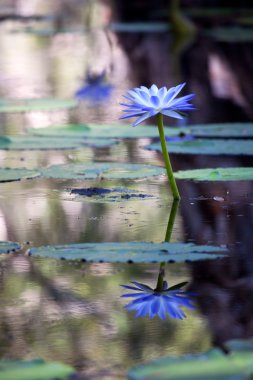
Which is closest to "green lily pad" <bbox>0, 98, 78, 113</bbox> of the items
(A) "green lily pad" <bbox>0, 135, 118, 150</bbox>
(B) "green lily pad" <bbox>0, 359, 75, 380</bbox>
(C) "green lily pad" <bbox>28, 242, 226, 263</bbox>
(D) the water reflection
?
(A) "green lily pad" <bbox>0, 135, 118, 150</bbox>

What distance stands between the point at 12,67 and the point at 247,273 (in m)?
4.93

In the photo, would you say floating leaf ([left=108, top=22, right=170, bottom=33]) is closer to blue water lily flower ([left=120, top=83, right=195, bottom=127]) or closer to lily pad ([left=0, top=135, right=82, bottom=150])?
lily pad ([left=0, top=135, right=82, bottom=150])

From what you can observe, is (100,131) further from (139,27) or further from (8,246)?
(139,27)

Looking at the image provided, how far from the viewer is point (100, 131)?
373 cm

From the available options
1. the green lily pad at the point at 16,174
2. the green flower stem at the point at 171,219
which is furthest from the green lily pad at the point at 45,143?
the green flower stem at the point at 171,219

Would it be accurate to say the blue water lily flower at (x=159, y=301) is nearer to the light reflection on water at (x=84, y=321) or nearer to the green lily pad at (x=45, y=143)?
the light reflection on water at (x=84, y=321)

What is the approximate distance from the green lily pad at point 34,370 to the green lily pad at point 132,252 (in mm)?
565

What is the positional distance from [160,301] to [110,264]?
0.29m

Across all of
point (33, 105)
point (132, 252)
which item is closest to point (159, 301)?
point (132, 252)

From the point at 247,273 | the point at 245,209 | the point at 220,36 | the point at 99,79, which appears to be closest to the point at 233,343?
the point at 247,273

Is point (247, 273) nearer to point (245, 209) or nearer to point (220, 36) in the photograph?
point (245, 209)

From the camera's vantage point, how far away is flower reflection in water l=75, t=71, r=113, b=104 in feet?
16.9

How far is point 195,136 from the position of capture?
3.70 metres

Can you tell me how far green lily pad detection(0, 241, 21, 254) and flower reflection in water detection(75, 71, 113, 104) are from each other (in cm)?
282
